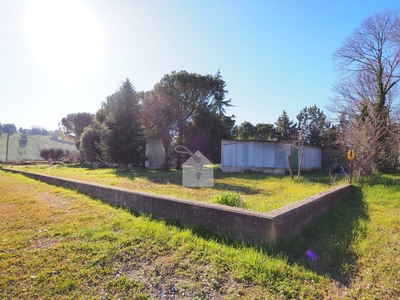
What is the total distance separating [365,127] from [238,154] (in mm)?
7962

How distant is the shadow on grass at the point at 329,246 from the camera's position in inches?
98.0

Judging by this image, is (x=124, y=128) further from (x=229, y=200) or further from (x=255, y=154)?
(x=229, y=200)

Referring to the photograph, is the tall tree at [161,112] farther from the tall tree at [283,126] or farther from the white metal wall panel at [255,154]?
the tall tree at [283,126]

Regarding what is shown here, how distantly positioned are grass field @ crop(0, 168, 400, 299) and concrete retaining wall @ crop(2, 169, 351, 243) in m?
0.15

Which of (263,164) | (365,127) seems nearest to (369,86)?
(263,164)

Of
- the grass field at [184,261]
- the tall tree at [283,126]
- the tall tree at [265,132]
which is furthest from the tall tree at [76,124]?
the grass field at [184,261]

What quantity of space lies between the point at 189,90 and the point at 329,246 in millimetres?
18509

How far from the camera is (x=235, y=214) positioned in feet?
10.3

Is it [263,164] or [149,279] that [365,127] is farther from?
[149,279]

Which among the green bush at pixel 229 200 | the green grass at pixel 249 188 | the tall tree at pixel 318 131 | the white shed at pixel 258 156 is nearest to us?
the green bush at pixel 229 200

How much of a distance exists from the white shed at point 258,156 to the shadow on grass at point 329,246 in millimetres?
10848

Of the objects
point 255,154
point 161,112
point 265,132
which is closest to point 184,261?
point 255,154

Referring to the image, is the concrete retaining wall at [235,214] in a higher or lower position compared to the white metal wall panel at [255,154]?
lower

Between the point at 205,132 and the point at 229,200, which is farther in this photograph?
the point at 205,132
